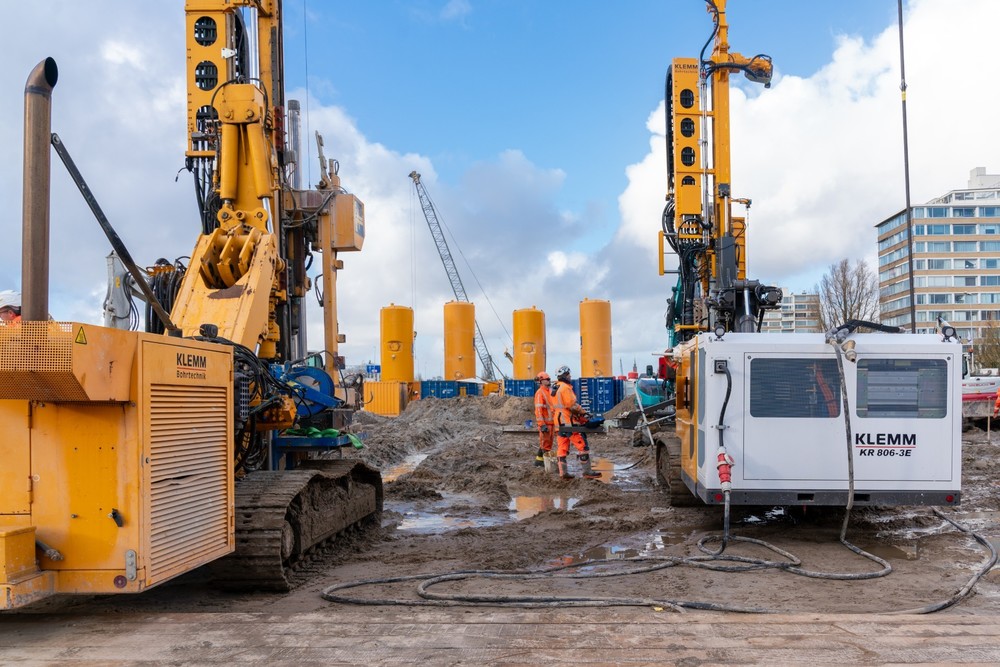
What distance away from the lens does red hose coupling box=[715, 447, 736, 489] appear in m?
8.16

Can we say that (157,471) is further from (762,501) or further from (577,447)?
(577,447)

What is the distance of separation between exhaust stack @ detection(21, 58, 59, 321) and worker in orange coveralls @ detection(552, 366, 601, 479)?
962 cm

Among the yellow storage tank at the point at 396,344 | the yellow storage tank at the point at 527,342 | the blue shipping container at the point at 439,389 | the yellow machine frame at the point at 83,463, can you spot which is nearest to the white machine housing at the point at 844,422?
the yellow machine frame at the point at 83,463

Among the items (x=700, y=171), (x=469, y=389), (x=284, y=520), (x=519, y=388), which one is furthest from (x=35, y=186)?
(x=469, y=389)

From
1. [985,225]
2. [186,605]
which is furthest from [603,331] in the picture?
[985,225]

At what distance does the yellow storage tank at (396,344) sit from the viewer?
37062mm

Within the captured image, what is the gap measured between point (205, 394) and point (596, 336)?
30467mm

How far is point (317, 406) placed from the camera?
9117 mm

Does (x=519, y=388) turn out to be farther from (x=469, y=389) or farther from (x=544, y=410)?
(x=544, y=410)

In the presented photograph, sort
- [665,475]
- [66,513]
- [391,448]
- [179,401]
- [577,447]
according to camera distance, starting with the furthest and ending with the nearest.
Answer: [391,448], [577,447], [665,475], [179,401], [66,513]

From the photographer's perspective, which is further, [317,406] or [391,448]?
[391,448]

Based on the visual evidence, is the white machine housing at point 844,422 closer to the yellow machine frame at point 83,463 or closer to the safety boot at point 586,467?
the yellow machine frame at point 83,463

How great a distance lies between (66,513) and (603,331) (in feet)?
104

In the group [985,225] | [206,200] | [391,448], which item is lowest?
[391,448]
